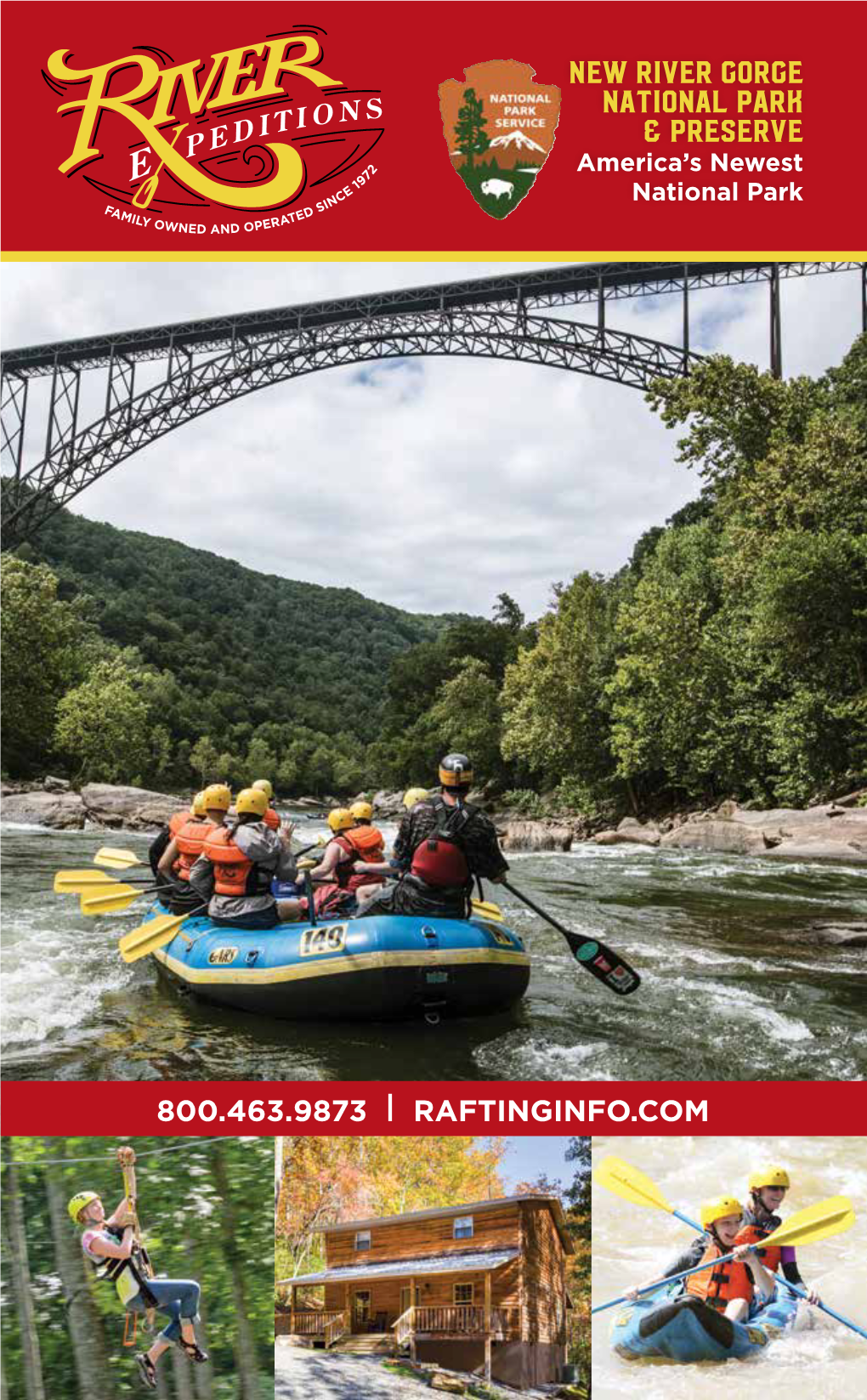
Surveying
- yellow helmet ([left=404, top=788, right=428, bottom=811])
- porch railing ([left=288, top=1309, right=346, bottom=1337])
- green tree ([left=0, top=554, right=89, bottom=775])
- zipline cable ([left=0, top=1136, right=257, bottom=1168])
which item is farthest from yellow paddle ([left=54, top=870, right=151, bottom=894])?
green tree ([left=0, top=554, right=89, bottom=775])

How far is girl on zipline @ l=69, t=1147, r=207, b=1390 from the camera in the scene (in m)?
2.48

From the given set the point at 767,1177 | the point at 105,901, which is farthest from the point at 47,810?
the point at 767,1177

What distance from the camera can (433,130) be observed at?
3730 millimetres

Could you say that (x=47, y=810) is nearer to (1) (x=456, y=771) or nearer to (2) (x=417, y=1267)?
(1) (x=456, y=771)

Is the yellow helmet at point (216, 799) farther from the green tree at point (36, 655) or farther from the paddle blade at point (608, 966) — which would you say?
the green tree at point (36, 655)

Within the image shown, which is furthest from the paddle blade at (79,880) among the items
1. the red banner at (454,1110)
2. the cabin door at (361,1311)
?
the cabin door at (361,1311)

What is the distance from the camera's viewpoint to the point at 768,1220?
273 centimetres

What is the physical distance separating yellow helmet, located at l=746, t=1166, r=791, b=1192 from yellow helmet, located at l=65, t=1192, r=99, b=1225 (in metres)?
1.75

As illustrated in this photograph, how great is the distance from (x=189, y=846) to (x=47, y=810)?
40.6ft

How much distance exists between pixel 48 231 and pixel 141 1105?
3.18 meters

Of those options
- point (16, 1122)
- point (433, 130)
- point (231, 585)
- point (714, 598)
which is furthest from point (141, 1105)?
point (714, 598)

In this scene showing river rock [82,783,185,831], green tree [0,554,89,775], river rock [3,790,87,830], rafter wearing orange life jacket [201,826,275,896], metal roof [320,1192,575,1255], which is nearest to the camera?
metal roof [320,1192,575,1255]

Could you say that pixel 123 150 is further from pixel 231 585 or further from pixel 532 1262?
pixel 231 585

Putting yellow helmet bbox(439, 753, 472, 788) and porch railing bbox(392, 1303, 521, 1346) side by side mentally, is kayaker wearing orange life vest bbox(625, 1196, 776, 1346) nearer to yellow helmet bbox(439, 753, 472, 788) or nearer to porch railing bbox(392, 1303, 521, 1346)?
porch railing bbox(392, 1303, 521, 1346)
